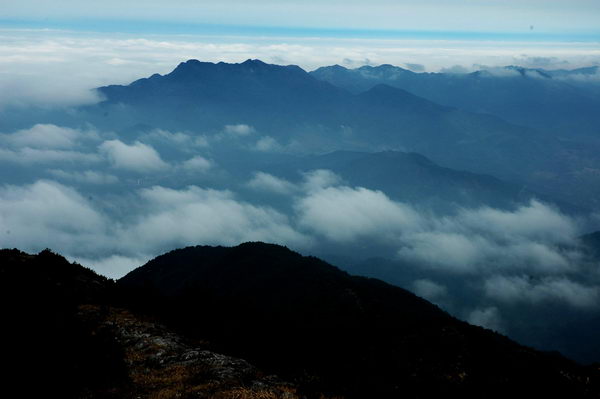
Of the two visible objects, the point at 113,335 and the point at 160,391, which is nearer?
the point at 160,391

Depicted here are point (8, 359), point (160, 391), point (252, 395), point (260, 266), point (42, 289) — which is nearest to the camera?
point (252, 395)

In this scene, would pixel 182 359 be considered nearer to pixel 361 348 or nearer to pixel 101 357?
pixel 101 357

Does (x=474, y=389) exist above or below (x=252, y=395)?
below

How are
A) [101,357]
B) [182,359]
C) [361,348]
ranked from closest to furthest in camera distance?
[101,357], [182,359], [361,348]

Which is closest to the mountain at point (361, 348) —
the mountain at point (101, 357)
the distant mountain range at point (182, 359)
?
the distant mountain range at point (182, 359)

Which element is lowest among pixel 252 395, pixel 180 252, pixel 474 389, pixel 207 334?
pixel 180 252

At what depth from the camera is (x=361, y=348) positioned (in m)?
42.9

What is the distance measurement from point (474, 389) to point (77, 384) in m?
17.7

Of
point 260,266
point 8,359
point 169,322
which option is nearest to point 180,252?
point 260,266

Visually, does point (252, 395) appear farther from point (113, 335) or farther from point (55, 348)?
point (113, 335)

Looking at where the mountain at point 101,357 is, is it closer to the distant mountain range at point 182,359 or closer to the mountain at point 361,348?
the distant mountain range at point 182,359

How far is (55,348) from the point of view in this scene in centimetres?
1825

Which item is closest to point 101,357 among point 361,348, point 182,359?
point 182,359

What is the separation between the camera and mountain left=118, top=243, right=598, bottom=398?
64.8ft
